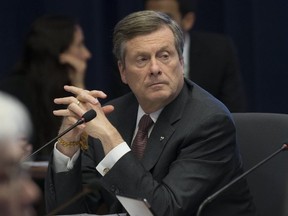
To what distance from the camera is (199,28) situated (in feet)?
21.5

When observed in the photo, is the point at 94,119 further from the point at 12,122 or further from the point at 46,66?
the point at 46,66

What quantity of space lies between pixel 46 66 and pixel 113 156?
2269mm

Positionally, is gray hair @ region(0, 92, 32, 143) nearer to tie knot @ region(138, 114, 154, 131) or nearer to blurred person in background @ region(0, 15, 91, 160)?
tie knot @ region(138, 114, 154, 131)

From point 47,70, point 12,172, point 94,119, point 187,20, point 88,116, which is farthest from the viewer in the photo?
point 187,20

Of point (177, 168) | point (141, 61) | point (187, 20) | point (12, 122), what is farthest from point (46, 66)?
point (12, 122)

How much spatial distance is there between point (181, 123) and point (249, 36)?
3.22 meters

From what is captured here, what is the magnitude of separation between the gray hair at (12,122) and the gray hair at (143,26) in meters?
1.75

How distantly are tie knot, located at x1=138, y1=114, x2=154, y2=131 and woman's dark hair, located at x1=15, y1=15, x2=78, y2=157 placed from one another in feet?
5.64

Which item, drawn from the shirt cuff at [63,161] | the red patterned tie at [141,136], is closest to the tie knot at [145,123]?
the red patterned tie at [141,136]

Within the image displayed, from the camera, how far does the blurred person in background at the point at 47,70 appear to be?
5113 millimetres

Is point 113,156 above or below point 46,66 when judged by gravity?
above

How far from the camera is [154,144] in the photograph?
3266 millimetres

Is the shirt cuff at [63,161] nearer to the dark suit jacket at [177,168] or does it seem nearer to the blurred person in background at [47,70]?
the dark suit jacket at [177,168]

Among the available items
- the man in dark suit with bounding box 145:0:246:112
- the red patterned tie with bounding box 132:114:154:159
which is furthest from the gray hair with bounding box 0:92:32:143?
the man in dark suit with bounding box 145:0:246:112
